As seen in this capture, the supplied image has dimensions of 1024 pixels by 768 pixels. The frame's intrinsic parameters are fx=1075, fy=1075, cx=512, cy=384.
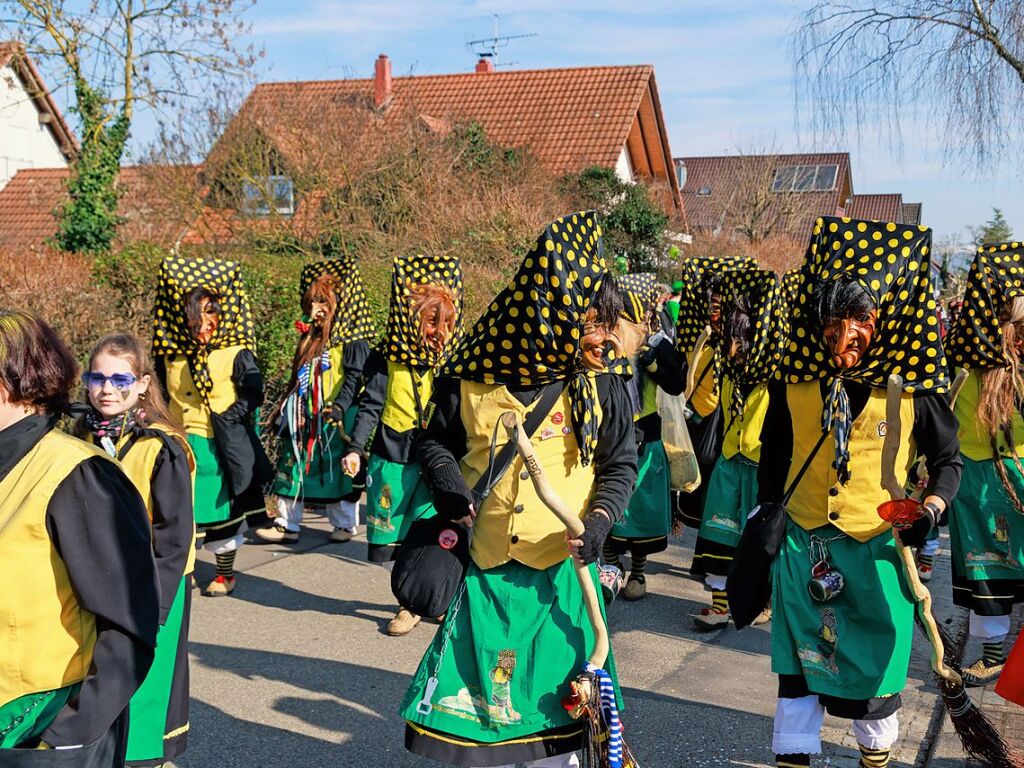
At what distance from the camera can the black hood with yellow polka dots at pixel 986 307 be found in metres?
5.45

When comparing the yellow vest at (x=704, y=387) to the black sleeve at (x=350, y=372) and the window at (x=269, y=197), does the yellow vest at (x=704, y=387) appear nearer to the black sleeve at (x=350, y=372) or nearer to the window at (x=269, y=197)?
the black sleeve at (x=350, y=372)

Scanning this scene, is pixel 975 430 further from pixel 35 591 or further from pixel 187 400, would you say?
pixel 35 591

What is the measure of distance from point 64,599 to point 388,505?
4.25 meters

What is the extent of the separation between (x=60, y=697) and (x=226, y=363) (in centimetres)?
459

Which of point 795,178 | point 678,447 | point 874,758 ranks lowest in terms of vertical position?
point 874,758

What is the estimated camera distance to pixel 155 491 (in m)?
3.57

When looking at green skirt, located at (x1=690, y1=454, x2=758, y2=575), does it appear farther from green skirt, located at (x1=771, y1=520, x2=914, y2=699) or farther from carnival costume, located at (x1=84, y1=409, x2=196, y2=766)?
carnival costume, located at (x1=84, y1=409, x2=196, y2=766)

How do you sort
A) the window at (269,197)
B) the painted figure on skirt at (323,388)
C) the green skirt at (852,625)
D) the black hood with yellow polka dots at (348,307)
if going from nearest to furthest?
the green skirt at (852,625)
the painted figure on skirt at (323,388)
the black hood with yellow polka dots at (348,307)
the window at (269,197)

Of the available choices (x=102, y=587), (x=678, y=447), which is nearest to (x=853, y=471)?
(x=102, y=587)

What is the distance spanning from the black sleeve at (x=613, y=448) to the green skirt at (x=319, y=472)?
436cm

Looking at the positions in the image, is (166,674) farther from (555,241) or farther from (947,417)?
(947,417)

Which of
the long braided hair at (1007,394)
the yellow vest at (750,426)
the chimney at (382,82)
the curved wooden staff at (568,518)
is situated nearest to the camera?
the curved wooden staff at (568,518)

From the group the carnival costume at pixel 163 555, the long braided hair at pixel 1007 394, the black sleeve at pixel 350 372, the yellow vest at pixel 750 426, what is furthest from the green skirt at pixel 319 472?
the long braided hair at pixel 1007 394

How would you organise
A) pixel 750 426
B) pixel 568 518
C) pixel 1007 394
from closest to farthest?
pixel 568 518 < pixel 1007 394 < pixel 750 426
